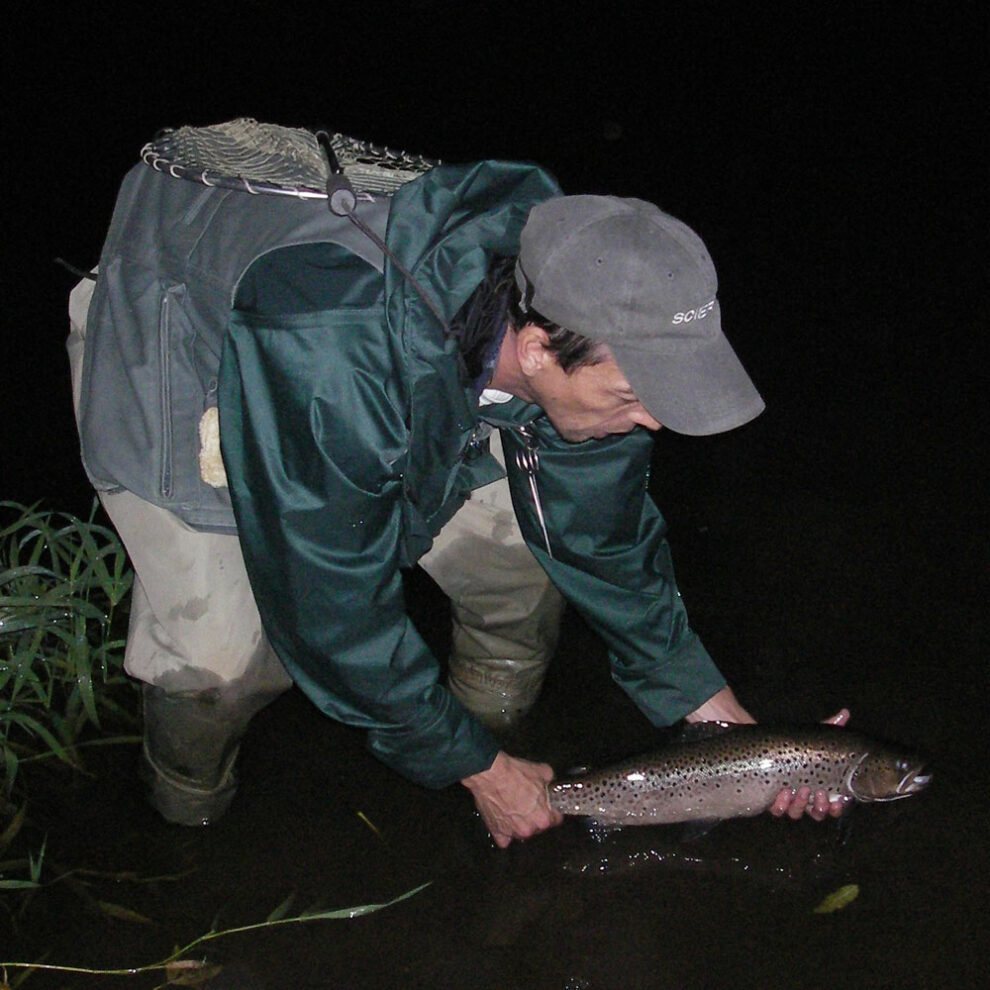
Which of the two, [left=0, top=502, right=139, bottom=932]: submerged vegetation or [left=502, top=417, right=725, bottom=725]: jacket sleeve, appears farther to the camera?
[left=0, top=502, right=139, bottom=932]: submerged vegetation

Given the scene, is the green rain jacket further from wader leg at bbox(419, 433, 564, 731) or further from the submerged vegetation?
the submerged vegetation

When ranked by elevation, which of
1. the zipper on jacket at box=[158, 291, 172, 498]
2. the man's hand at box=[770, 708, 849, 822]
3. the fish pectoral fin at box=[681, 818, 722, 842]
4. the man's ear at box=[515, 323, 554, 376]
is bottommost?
the fish pectoral fin at box=[681, 818, 722, 842]

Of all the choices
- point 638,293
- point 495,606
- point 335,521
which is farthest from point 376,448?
point 495,606

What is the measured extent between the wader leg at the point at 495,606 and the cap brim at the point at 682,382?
36.7 inches

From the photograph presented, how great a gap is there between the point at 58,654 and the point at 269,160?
175cm

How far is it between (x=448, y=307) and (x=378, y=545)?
522 mm

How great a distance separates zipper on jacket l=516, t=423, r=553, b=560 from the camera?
274cm

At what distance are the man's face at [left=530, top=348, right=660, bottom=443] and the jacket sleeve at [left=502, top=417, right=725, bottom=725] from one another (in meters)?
0.33

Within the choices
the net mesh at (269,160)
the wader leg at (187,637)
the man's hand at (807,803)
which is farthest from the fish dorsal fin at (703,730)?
the net mesh at (269,160)

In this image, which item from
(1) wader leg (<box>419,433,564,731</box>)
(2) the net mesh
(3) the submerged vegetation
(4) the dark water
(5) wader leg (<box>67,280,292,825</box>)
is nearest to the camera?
(2) the net mesh

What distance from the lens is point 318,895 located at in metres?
2.99

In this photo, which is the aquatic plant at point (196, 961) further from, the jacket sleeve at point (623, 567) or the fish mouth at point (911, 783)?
the fish mouth at point (911, 783)

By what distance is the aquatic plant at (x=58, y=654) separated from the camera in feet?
11.1

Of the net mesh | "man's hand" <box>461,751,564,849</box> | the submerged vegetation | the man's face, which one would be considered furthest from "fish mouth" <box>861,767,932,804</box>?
the submerged vegetation
